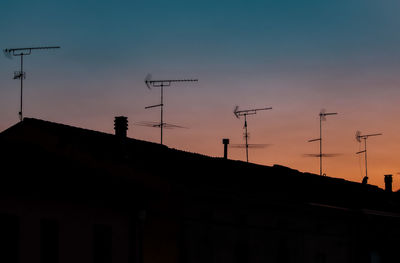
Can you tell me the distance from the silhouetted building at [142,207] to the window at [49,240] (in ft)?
0.10

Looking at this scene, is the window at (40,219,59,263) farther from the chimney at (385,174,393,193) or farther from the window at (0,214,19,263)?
the chimney at (385,174,393,193)

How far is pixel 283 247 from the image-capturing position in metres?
33.8

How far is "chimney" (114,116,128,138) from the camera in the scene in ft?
107

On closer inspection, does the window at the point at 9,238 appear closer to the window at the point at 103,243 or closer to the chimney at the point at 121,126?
the window at the point at 103,243

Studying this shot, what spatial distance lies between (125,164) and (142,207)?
5.69 feet

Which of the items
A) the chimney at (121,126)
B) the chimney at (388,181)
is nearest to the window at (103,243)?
the chimney at (121,126)

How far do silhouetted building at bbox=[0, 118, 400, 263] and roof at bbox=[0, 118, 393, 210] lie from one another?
0.05m

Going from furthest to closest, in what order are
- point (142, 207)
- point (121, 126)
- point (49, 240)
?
point (121, 126) → point (142, 207) → point (49, 240)

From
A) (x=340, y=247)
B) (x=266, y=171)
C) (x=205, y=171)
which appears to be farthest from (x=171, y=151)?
(x=340, y=247)

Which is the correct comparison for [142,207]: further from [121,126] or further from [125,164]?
[121,126]

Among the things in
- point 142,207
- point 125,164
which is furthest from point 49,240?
point 125,164

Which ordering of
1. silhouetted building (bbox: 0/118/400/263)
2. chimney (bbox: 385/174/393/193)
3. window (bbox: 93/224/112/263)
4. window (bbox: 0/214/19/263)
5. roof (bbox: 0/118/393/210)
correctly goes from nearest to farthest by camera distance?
1. window (bbox: 0/214/19/263)
2. silhouetted building (bbox: 0/118/400/263)
3. window (bbox: 93/224/112/263)
4. roof (bbox: 0/118/393/210)
5. chimney (bbox: 385/174/393/193)

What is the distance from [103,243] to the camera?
2681 centimetres

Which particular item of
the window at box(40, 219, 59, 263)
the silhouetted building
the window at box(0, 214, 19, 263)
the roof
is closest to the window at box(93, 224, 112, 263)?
the silhouetted building
